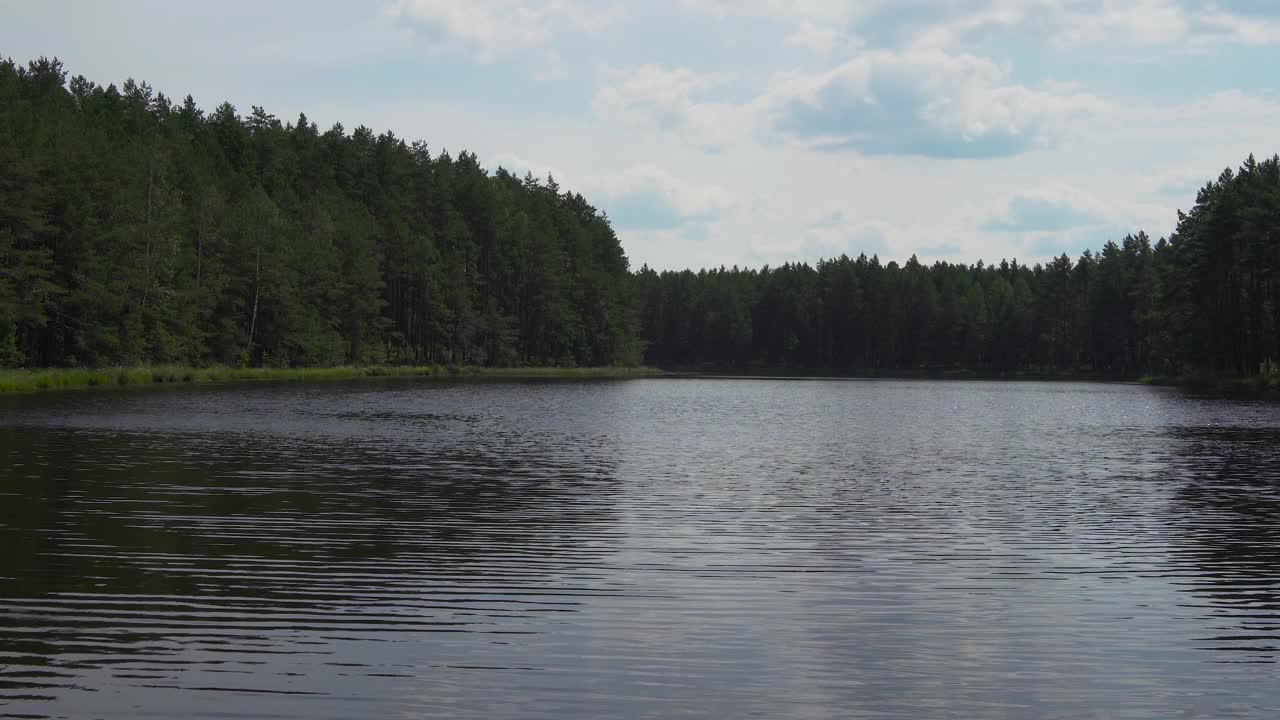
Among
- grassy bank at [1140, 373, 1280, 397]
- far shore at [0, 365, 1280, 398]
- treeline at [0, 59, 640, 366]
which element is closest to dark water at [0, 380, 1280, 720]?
far shore at [0, 365, 1280, 398]

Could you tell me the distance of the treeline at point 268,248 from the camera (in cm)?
7994

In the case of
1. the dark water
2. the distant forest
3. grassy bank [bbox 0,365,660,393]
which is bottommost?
the dark water

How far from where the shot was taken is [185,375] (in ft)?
280

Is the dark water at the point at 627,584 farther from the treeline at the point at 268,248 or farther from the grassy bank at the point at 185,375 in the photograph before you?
the treeline at the point at 268,248

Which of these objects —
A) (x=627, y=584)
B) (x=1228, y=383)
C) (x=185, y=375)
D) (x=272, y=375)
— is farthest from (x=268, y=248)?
(x=627, y=584)

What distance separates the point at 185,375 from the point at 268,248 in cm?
2385

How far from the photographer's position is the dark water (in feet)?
31.1

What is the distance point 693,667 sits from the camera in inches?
402

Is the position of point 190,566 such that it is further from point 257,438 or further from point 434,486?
point 257,438

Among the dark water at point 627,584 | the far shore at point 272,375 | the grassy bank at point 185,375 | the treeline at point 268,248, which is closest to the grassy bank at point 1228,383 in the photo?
the far shore at point 272,375

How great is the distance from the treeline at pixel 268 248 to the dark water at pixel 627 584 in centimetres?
5149

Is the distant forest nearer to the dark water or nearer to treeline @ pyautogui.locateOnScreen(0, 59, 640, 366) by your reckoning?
treeline @ pyautogui.locateOnScreen(0, 59, 640, 366)

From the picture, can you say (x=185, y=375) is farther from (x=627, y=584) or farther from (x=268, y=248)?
(x=627, y=584)

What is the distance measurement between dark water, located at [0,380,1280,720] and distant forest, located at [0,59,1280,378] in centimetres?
5277
